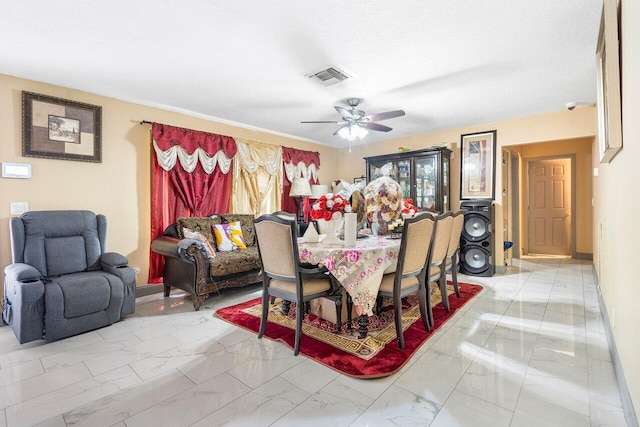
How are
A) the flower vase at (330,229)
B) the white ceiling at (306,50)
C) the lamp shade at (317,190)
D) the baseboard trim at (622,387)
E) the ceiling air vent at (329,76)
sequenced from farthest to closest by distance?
the lamp shade at (317,190) → the ceiling air vent at (329,76) → the flower vase at (330,229) → the white ceiling at (306,50) → the baseboard trim at (622,387)

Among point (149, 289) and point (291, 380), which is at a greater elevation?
point (149, 289)

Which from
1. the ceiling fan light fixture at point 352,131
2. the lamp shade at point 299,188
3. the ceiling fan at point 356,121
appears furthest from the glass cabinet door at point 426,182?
the lamp shade at point 299,188

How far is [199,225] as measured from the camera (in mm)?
3967

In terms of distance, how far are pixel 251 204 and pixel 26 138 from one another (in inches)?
107

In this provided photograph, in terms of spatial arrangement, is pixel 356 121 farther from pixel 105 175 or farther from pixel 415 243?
pixel 105 175

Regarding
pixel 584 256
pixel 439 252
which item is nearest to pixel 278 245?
pixel 439 252

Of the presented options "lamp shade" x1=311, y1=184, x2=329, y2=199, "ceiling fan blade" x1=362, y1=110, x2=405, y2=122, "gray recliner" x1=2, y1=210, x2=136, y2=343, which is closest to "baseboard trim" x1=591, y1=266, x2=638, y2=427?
"ceiling fan blade" x1=362, y1=110, x2=405, y2=122

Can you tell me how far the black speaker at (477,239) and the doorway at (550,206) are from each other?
2.56 m

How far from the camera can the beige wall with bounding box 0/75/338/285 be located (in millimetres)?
3000

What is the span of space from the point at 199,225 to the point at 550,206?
6.66 m

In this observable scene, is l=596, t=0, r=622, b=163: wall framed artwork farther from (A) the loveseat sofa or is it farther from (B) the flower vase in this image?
(A) the loveseat sofa

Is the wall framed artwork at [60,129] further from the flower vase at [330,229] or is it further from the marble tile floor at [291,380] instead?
the flower vase at [330,229]

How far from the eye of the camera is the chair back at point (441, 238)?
2.72 metres

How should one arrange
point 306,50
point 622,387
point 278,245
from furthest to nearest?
point 306,50, point 278,245, point 622,387
